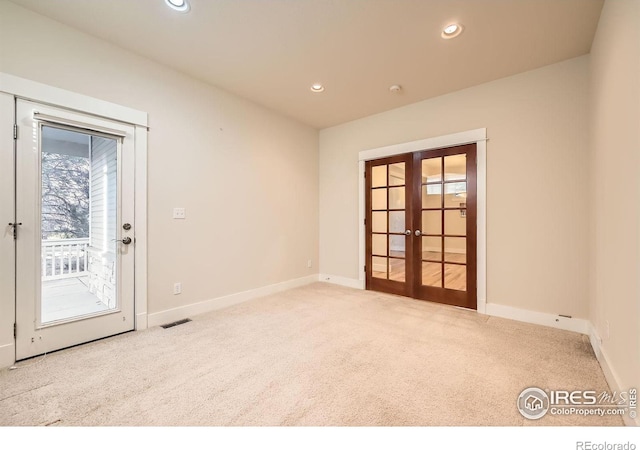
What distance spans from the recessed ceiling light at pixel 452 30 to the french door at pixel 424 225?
4.38 feet

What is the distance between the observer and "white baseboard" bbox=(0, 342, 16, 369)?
1.98 meters

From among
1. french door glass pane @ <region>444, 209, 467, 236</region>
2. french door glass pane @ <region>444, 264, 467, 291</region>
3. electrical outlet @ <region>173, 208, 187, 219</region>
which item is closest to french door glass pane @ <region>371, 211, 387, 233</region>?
french door glass pane @ <region>444, 209, 467, 236</region>

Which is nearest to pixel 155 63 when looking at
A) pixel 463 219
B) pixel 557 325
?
pixel 463 219

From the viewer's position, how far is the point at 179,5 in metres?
2.04

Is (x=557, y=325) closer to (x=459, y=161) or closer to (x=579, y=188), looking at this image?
(x=579, y=188)

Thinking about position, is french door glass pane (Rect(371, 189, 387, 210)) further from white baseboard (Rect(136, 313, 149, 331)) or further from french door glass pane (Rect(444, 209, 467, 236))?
white baseboard (Rect(136, 313, 149, 331))

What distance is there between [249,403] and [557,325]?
3077 millimetres

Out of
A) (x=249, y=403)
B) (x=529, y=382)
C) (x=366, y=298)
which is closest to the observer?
(x=249, y=403)

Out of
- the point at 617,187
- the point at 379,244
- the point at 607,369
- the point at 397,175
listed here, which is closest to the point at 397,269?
the point at 379,244

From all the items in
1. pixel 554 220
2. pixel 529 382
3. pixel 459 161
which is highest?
pixel 459 161

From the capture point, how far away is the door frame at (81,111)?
1996 mm

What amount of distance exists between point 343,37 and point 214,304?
3208 mm

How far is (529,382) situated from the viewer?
5.90 ft

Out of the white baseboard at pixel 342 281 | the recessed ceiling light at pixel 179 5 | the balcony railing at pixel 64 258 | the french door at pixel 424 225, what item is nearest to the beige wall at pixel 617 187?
the french door at pixel 424 225
